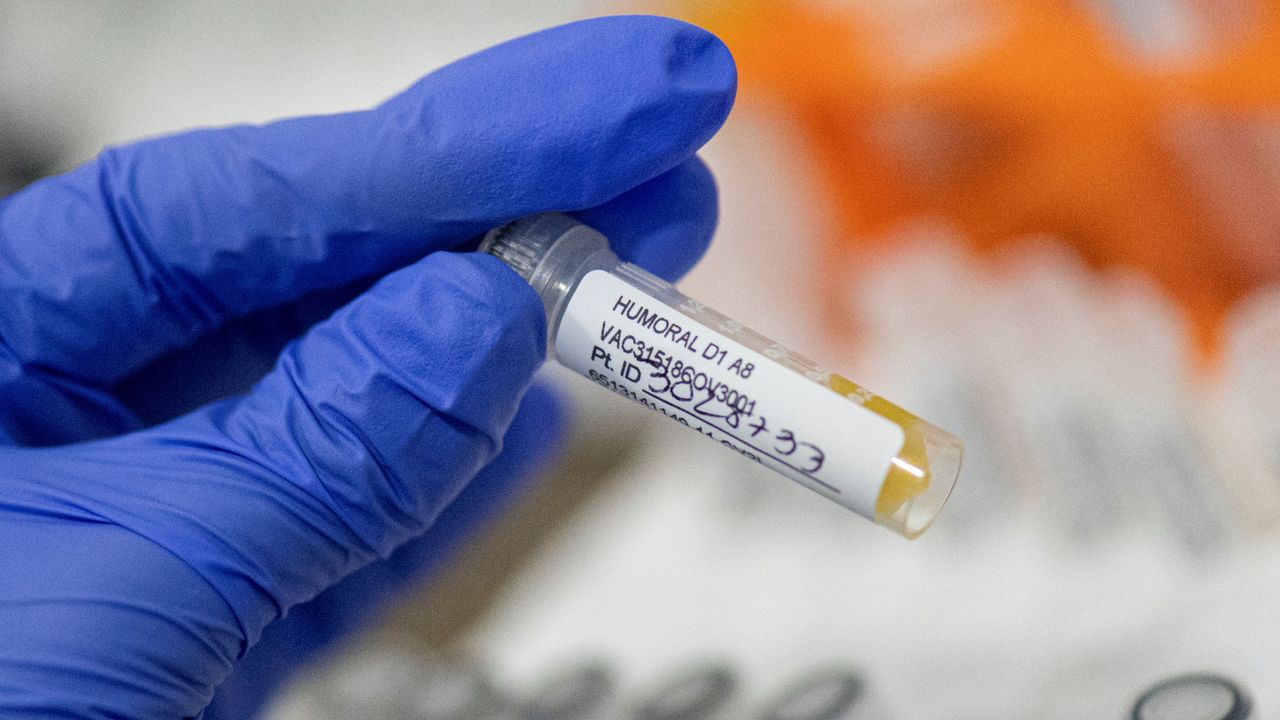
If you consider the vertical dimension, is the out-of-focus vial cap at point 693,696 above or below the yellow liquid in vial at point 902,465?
below

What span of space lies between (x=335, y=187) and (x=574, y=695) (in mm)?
491

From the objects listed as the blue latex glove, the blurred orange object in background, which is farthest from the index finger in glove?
the blurred orange object in background

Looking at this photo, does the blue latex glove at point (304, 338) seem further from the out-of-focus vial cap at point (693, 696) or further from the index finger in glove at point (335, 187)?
the out-of-focus vial cap at point (693, 696)

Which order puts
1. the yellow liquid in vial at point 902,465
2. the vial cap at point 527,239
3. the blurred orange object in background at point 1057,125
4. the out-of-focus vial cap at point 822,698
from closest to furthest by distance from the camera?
the yellow liquid in vial at point 902,465
the vial cap at point 527,239
the out-of-focus vial cap at point 822,698
the blurred orange object in background at point 1057,125

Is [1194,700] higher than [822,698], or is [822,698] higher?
[1194,700]

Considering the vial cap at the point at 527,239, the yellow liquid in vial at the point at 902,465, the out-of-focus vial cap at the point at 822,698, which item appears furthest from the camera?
the out-of-focus vial cap at the point at 822,698

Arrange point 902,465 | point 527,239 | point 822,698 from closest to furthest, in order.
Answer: point 902,465, point 527,239, point 822,698

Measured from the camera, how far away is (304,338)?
0.69 meters

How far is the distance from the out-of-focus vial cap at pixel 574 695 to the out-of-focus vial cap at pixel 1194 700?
1.42ft

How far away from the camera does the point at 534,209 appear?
2.15 ft

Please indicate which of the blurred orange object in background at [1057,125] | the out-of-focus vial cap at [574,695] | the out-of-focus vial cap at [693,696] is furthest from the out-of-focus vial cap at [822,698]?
the blurred orange object in background at [1057,125]

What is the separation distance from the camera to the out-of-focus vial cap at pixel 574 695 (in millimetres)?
848

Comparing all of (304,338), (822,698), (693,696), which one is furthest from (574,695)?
(304,338)

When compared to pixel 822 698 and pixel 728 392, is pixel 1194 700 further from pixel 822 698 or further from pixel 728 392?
pixel 728 392
